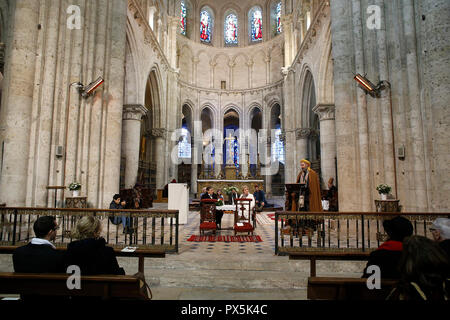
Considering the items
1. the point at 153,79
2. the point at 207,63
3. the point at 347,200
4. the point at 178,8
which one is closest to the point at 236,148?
the point at 207,63

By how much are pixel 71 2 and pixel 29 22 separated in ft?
4.73

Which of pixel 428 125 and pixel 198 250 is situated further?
pixel 428 125

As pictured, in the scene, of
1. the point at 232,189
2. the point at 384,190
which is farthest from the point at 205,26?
the point at 384,190

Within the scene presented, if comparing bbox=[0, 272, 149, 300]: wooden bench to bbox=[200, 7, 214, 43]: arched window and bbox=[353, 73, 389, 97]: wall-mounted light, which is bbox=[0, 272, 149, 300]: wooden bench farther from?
bbox=[200, 7, 214, 43]: arched window

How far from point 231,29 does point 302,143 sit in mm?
15032

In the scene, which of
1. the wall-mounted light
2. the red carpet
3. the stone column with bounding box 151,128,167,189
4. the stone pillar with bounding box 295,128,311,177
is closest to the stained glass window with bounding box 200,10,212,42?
the stone column with bounding box 151,128,167,189

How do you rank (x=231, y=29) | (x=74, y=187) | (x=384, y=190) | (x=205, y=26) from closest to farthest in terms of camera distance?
(x=384, y=190)
(x=74, y=187)
(x=205, y=26)
(x=231, y=29)

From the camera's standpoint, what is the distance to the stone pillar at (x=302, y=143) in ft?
60.9

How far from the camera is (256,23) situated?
1053 inches

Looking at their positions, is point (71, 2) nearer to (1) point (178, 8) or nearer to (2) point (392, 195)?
(2) point (392, 195)

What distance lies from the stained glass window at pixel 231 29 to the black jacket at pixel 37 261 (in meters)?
27.4

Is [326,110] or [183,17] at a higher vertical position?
[183,17]

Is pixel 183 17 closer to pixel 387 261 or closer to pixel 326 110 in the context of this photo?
pixel 326 110

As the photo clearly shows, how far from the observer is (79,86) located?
805 cm
